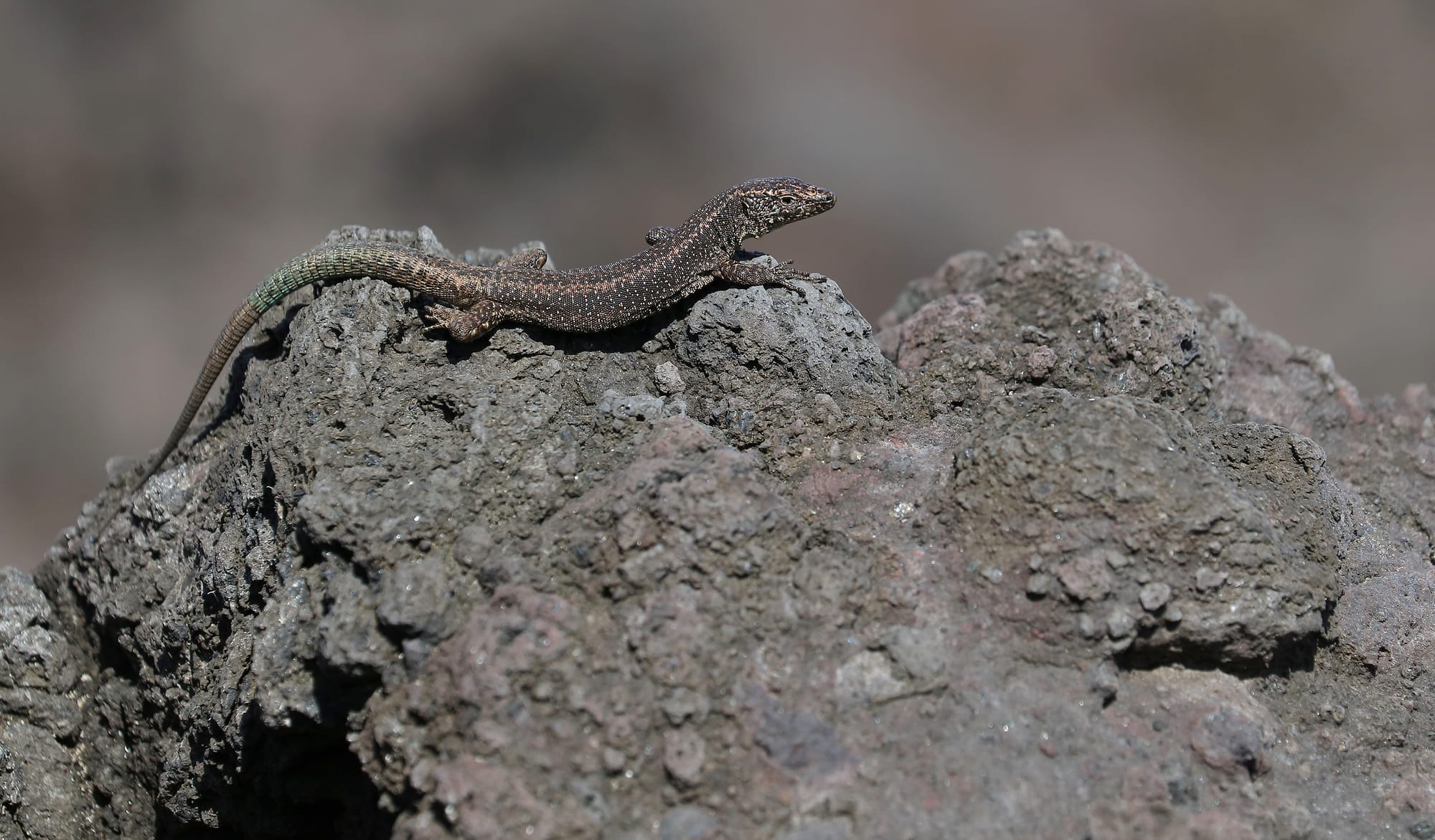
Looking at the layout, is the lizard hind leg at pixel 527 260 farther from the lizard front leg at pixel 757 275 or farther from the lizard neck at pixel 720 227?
the lizard front leg at pixel 757 275

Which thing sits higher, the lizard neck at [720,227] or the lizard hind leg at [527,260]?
the lizard hind leg at [527,260]

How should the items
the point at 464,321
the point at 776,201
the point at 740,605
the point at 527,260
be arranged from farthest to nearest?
1. the point at 527,260
2. the point at 776,201
3. the point at 464,321
4. the point at 740,605

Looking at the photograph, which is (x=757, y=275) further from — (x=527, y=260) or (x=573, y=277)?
(x=527, y=260)

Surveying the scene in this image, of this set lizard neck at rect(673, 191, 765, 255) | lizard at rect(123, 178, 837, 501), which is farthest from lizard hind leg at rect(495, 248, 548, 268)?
lizard neck at rect(673, 191, 765, 255)

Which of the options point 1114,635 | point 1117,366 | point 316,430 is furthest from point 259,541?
point 1117,366

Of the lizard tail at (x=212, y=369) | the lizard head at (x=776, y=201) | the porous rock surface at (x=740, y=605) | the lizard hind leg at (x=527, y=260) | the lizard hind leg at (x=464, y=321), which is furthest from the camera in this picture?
the lizard hind leg at (x=527, y=260)

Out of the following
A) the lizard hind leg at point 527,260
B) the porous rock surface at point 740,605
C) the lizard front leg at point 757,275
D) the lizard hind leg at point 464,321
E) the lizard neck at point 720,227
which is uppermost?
the lizard hind leg at point 527,260

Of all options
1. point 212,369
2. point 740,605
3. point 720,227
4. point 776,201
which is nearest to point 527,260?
point 720,227

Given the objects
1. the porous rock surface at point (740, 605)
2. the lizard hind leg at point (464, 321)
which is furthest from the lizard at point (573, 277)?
the porous rock surface at point (740, 605)
